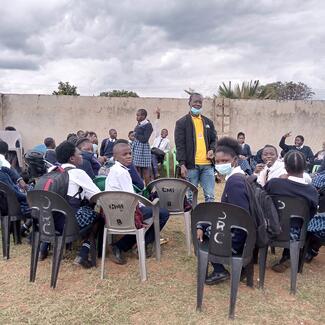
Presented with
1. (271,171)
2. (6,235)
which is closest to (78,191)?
(6,235)

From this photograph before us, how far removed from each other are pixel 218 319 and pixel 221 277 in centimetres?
61

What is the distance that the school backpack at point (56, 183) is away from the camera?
3.55 meters

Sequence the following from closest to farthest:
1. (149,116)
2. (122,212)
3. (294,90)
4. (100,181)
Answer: (122,212), (100,181), (149,116), (294,90)

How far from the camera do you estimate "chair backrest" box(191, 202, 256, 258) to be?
9.34 feet

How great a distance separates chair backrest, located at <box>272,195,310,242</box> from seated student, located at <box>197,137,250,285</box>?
518 millimetres

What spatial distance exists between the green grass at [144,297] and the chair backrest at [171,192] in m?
0.71

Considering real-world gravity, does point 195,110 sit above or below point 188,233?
above

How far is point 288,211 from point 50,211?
7.18 ft

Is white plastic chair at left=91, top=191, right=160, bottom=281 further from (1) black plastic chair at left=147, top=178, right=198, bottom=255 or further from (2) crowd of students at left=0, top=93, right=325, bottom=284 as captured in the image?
(1) black plastic chair at left=147, top=178, right=198, bottom=255

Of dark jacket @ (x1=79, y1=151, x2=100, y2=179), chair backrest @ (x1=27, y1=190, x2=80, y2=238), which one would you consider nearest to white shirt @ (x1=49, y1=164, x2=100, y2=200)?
chair backrest @ (x1=27, y1=190, x2=80, y2=238)

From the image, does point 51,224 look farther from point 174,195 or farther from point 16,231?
→ point 174,195

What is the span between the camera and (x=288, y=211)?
11.2ft

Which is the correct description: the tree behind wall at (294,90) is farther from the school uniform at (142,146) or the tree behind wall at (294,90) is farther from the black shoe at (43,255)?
the black shoe at (43,255)

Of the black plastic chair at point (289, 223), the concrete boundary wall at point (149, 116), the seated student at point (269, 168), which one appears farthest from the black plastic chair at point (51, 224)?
the concrete boundary wall at point (149, 116)
